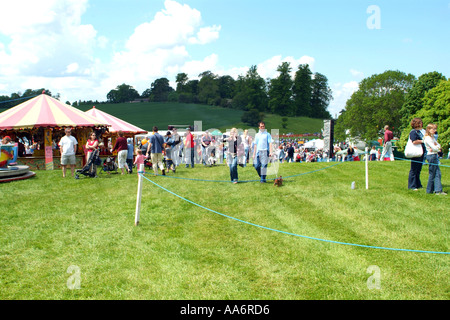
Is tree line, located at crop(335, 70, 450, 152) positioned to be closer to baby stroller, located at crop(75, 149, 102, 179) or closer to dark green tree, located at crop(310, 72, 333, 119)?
baby stroller, located at crop(75, 149, 102, 179)

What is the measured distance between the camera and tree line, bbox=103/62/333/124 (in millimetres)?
107375

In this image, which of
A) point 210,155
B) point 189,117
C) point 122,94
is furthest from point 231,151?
point 122,94

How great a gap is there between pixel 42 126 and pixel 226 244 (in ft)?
55.1

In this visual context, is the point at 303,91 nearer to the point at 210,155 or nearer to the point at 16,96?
the point at 16,96

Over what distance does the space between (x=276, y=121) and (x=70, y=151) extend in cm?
8113

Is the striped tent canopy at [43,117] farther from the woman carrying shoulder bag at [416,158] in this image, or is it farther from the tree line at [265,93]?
the tree line at [265,93]

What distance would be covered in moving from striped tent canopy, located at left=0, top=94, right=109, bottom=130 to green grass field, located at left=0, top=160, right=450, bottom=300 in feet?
31.6

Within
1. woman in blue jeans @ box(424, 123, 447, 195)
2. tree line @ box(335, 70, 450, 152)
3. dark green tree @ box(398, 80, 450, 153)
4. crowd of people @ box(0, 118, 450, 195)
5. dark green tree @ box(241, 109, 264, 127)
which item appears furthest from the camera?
dark green tree @ box(241, 109, 264, 127)

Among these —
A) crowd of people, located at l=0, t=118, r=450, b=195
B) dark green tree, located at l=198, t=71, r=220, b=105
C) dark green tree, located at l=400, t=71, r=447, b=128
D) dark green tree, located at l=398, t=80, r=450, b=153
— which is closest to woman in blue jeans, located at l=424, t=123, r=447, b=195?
crowd of people, located at l=0, t=118, r=450, b=195

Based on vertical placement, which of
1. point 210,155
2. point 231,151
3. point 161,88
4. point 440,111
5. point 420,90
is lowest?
point 210,155

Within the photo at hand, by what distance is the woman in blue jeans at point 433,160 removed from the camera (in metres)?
9.65

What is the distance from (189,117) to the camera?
8806 cm

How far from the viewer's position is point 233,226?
24.5ft
